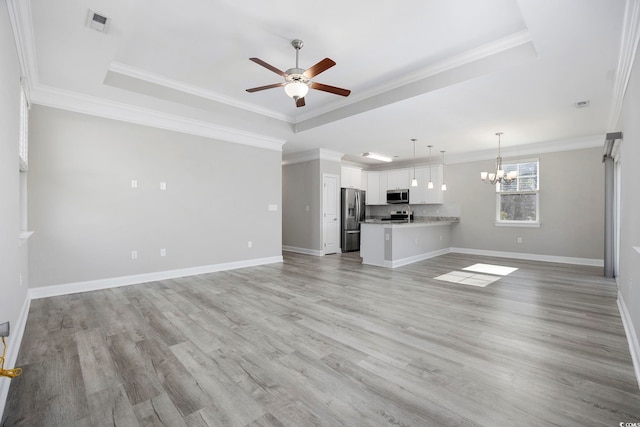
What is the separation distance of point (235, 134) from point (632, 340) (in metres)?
6.02

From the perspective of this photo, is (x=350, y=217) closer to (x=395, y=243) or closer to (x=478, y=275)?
(x=395, y=243)

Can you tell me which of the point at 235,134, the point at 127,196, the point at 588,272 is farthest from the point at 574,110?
the point at 127,196

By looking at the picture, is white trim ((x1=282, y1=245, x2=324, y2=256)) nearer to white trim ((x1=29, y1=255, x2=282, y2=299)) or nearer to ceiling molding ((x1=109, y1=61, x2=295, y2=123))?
white trim ((x1=29, y1=255, x2=282, y2=299))

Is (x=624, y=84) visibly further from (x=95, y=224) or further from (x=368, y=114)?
(x=95, y=224)

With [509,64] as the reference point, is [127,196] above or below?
below

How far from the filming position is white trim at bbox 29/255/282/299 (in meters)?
3.86

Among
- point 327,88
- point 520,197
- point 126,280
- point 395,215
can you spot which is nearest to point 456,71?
point 327,88

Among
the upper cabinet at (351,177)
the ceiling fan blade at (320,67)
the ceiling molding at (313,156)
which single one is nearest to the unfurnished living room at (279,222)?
the ceiling fan blade at (320,67)

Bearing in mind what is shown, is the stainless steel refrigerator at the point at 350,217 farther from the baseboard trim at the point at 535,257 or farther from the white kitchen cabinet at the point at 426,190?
the baseboard trim at the point at 535,257


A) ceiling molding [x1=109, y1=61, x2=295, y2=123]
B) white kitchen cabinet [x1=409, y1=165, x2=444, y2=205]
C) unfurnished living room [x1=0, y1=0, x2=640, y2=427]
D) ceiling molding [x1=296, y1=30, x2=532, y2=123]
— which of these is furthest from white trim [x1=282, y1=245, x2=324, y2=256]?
ceiling molding [x1=296, y1=30, x2=532, y2=123]

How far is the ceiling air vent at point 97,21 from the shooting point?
2.48 m

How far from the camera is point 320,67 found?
9.42 feet

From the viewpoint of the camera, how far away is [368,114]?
15.4ft

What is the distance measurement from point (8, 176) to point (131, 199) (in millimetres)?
2487
